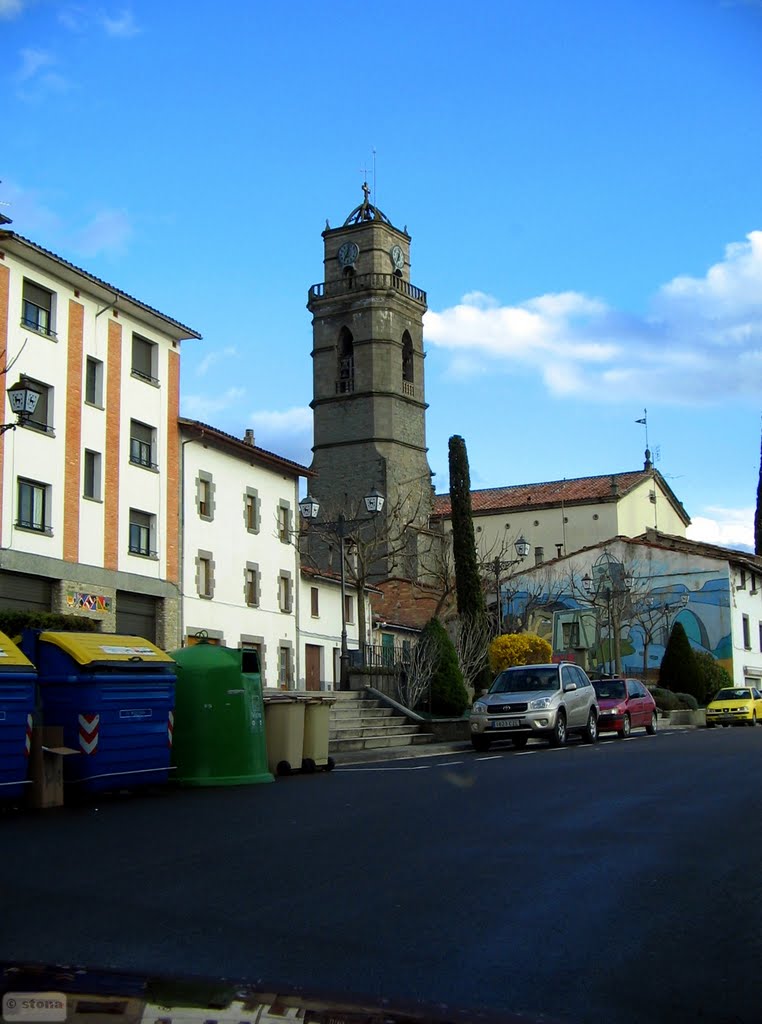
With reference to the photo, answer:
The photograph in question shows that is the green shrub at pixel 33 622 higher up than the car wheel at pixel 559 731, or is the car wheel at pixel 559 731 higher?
the green shrub at pixel 33 622

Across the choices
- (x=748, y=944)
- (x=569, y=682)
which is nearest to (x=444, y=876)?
(x=748, y=944)

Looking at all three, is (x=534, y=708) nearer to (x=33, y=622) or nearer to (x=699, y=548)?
(x=33, y=622)

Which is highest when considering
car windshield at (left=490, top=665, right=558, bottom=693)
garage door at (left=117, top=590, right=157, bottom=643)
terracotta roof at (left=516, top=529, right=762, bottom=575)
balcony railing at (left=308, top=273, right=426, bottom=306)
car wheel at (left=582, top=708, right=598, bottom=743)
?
balcony railing at (left=308, top=273, right=426, bottom=306)

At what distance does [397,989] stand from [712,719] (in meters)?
38.9

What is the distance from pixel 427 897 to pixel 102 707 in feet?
26.2

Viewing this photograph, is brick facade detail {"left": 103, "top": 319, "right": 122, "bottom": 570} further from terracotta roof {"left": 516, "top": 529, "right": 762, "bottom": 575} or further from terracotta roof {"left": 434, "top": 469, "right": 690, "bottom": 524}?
terracotta roof {"left": 434, "top": 469, "right": 690, "bottom": 524}

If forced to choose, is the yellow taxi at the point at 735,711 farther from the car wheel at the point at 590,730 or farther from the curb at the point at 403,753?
the curb at the point at 403,753

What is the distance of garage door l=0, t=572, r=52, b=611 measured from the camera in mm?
29922

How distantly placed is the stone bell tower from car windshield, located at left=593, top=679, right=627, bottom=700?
3763 cm

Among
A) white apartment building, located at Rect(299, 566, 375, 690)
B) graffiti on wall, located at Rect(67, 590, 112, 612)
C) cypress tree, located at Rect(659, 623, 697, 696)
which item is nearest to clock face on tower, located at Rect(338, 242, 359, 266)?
white apartment building, located at Rect(299, 566, 375, 690)

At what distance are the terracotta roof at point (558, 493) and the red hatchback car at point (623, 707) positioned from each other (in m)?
40.7

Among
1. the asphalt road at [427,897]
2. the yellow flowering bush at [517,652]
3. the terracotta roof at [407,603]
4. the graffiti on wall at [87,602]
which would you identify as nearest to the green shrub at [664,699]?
the yellow flowering bush at [517,652]

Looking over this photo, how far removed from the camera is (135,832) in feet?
34.0

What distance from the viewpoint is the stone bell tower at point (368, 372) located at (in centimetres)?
7088
